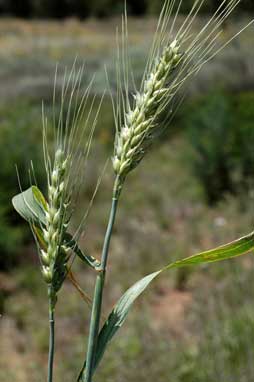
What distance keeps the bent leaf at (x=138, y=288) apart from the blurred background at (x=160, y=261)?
1736mm

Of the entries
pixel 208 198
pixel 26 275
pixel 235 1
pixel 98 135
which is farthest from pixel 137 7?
pixel 235 1

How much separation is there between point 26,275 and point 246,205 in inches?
77.2

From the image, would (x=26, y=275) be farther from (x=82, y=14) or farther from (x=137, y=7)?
(x=82, y=14)

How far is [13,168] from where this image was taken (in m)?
6.01

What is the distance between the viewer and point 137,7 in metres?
32.8

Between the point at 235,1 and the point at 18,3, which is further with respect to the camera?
the point at 18,3

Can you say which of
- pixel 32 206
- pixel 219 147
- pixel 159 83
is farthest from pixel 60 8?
pixel 159 83

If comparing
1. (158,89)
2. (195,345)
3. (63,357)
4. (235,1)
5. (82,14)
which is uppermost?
(235,1)

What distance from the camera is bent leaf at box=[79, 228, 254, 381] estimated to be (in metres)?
1.02

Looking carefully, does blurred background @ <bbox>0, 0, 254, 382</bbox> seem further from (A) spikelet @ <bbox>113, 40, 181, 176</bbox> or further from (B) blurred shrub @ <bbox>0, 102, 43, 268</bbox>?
(A) spikelet @ <bbox>113, 40, 181, 176</bbox>

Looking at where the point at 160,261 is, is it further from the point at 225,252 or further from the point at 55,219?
the point at 55,219

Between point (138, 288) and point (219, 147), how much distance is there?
607 cm

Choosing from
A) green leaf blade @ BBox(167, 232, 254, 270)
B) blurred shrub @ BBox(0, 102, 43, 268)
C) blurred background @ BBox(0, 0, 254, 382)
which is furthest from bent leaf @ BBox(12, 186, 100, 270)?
blurred shrub @ BBox(0, 102, 43, 268)

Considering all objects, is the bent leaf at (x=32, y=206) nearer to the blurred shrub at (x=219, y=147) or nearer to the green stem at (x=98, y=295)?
the green stem at (x=98, y=295)
